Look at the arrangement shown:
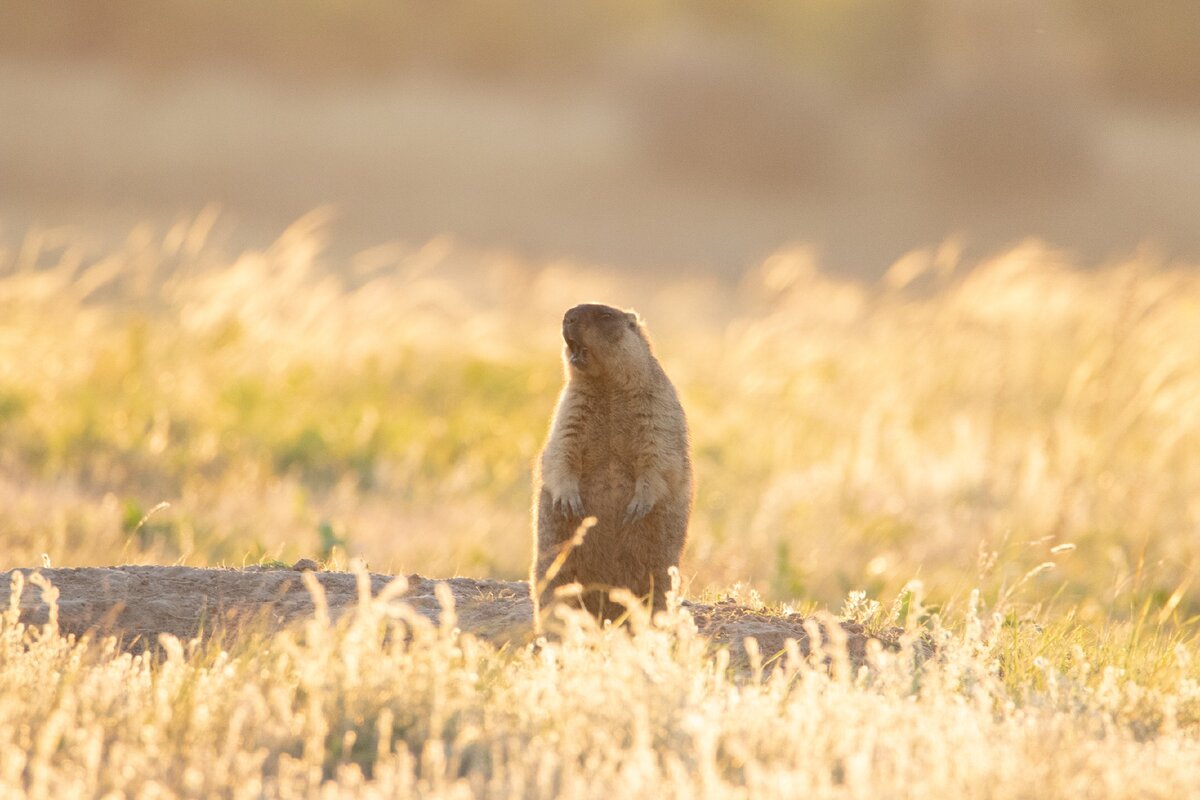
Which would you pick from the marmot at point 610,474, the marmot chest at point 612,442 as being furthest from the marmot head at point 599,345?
the marmot chest at point 612,442

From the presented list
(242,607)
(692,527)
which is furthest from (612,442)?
(692,527)

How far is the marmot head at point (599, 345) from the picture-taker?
5.76 m

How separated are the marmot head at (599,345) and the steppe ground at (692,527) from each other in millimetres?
1003

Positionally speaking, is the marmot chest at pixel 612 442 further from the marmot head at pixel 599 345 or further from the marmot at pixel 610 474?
the marmot head at pixel 599 345

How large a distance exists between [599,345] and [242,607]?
1685mm

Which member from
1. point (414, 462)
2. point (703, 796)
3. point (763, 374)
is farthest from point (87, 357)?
point (703, 796)

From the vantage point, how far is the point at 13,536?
334 inches

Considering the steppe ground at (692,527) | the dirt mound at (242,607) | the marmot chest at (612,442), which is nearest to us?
the steppe ground at (692,527)

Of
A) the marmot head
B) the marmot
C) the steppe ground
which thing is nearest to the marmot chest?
the marmot

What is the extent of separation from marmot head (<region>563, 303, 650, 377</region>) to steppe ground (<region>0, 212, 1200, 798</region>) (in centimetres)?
100

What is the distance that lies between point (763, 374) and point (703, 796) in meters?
9.52

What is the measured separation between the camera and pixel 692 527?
1048cm

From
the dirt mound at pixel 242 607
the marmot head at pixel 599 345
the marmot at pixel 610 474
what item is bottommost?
the dirt mound at pixel 242 607

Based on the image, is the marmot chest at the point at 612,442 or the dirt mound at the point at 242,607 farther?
the marmot chest at the point at 612,442
